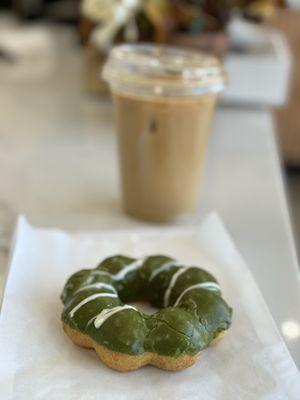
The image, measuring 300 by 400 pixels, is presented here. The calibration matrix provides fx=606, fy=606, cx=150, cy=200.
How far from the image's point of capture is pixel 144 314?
0.52 meters

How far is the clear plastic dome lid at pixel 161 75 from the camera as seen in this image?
0.76 metres

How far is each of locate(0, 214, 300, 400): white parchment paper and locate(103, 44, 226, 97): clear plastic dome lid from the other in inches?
8.7

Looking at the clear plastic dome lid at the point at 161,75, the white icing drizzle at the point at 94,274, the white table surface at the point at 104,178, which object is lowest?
the white table surface at the point at 104,178

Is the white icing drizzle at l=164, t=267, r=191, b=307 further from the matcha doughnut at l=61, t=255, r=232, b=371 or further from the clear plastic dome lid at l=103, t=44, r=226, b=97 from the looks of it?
the clear plastic dome lid at l=103, t=44, r=226, b=97

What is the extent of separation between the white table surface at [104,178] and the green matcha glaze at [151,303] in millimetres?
95

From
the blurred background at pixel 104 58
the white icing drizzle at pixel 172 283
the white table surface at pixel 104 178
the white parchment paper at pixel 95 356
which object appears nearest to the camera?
the white parchment paper at pixel 95 356

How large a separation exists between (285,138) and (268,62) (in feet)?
3.70

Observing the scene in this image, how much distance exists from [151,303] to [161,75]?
32 cm

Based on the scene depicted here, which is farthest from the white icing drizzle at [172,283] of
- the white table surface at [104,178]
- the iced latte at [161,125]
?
the iced latte at [161,125]

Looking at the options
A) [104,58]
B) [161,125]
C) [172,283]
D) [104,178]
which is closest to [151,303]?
[172,283]

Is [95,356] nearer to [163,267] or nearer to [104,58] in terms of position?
[163,267]

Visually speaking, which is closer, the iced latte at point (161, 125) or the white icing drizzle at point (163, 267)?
the white icing drizzle at point (163, 267)

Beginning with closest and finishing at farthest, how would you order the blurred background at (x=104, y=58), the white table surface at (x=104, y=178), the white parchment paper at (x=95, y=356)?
the white parchment paper at (x=95, y=356) < the white table surface at (x=104, y=178) < the blurred background at (x=104, y=58)

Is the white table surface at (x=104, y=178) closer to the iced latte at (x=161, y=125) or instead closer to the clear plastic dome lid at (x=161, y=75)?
the iced latte at (x=161, y=125)
